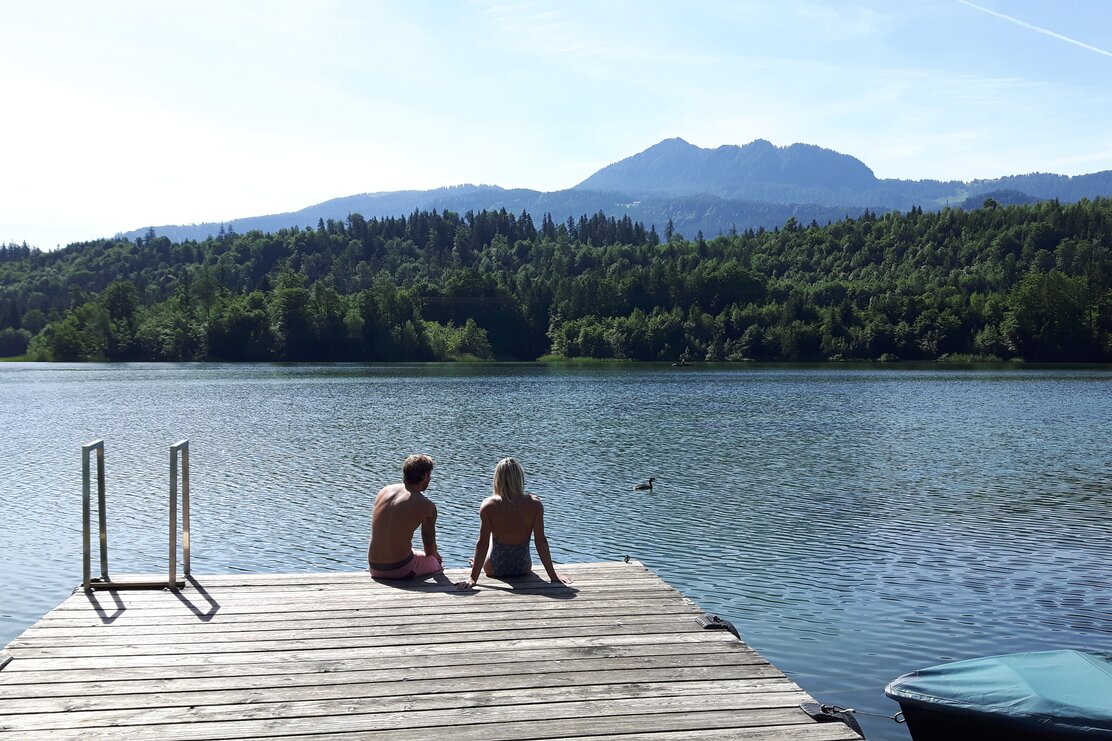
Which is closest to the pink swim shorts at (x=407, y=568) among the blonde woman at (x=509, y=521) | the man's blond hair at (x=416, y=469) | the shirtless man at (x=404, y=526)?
the shirtless man at (x=404, y=526)

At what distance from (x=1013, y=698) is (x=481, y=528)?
652 cm

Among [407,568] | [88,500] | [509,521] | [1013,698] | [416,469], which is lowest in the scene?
[1013,698]

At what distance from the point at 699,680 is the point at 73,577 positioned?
14.9m

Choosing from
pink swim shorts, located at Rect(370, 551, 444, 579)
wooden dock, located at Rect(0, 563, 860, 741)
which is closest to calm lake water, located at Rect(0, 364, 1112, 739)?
wooden dock, located at Rect(0, 563, 860, 741)

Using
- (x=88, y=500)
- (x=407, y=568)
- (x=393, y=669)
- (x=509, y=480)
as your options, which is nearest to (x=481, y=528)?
(x=509, y=480)

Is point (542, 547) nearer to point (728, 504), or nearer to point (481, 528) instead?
point (481, 528)

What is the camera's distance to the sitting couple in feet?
40.0

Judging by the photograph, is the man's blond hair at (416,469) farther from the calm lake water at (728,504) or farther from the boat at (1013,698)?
the boat at (1013,698)

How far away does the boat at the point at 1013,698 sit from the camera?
9.11 m

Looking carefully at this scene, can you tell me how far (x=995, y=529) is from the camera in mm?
23641

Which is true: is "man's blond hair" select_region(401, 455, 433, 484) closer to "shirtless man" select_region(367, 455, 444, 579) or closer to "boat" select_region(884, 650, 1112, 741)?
"shirtless man" select_region(367, 455, 444, 579)

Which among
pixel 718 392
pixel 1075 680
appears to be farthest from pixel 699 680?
pixel 718 392

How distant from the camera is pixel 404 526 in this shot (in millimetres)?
12312

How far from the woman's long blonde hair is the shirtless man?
924mm
